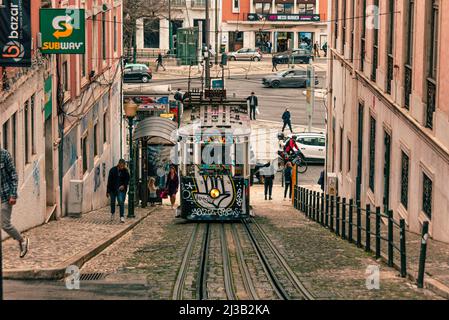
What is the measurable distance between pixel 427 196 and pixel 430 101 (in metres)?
1.92

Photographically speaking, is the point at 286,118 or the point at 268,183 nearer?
the point at 268,183

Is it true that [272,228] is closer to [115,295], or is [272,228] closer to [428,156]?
[428,156]

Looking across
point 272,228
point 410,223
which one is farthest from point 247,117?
point 410,223

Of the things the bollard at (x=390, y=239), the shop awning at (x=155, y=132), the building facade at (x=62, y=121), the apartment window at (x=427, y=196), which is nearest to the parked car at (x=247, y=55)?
the building facade at (x=62, y=121)

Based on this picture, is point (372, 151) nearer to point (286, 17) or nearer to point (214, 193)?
point (214, 193)

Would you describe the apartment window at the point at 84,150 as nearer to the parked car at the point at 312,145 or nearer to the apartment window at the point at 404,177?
the apartment window at the point at 404,177

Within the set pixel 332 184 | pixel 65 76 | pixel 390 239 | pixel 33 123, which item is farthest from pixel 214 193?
pixel 390 239

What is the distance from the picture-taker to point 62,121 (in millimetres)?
27328

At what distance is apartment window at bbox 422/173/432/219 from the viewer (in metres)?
21.9

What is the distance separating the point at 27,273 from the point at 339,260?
5.65m

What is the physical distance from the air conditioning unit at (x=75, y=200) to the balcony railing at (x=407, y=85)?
818 centimetres

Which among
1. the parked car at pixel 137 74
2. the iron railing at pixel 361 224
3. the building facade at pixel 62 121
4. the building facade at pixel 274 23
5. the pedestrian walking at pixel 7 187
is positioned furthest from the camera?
the building facade at pixel 274 23

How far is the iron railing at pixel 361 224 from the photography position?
1655 centimetres

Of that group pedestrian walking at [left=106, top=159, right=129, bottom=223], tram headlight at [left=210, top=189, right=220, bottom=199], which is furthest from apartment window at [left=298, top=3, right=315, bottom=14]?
pedestrian walking at [left=106, top=159, right=129, bottom=223]
